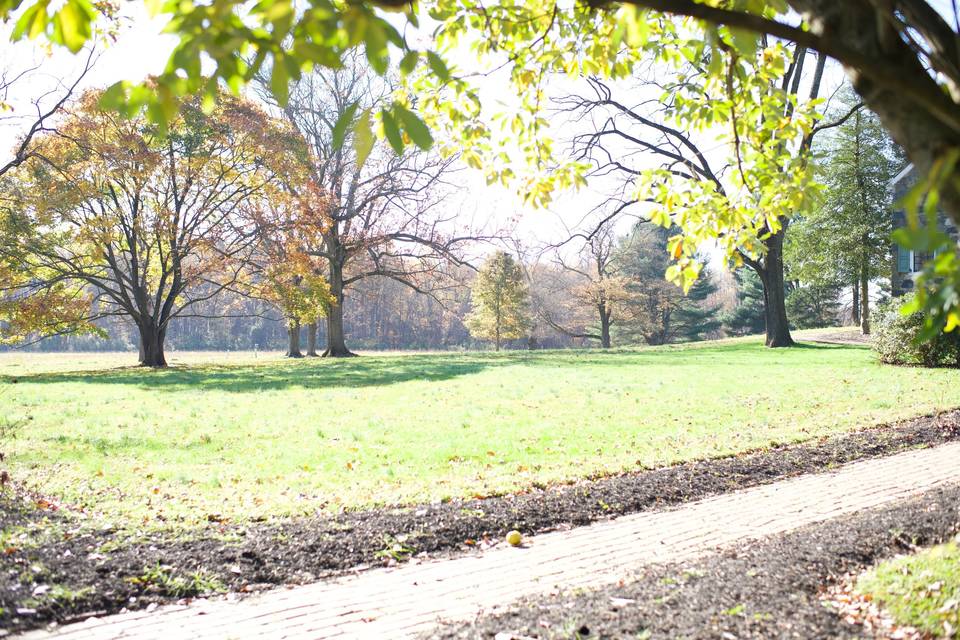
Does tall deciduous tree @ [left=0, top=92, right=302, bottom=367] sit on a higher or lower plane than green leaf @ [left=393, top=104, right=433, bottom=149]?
higher

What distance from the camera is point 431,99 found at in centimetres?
421

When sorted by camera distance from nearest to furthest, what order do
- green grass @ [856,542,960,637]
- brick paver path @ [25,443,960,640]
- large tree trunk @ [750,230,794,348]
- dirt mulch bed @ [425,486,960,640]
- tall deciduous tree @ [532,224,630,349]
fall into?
green grass @ [856,542,960,637] < dirt mulch bed @ [425,486,960,640] < brick paver path @ [25,443,960,640] < large tree trunk @ [750,230,794,348] < tall deciduous tree @ [532,224,630,349]

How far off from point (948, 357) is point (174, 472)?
1708 cm

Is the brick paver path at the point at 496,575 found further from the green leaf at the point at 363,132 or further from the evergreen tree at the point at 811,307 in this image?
the evergreen tree at the point at 811,307

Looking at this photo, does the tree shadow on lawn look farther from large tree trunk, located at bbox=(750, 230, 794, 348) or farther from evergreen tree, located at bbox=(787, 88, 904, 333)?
evergreen tree, located at bbox=(787, 88, 904, 333)

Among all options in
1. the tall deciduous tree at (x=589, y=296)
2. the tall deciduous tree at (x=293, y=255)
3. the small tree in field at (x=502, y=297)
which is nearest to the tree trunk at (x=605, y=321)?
the tall deciduous tree at (x=589, y=296)

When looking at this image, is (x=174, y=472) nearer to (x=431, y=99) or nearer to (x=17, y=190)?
(x=431, y=99)

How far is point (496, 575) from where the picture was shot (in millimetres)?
3973

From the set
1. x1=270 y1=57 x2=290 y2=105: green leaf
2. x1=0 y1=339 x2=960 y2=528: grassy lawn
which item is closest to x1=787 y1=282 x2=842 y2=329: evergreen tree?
x1=0 y1=339 x2=960 y2=528: grassy lawn

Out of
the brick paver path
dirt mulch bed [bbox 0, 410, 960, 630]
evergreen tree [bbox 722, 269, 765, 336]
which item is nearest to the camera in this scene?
the brick paver path

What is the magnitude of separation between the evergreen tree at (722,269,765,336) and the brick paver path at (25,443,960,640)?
4377 centimetres

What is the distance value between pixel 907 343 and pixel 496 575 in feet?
51.4

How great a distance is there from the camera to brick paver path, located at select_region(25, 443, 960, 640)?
3.32 meters

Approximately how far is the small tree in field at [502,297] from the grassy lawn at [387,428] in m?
22.4
